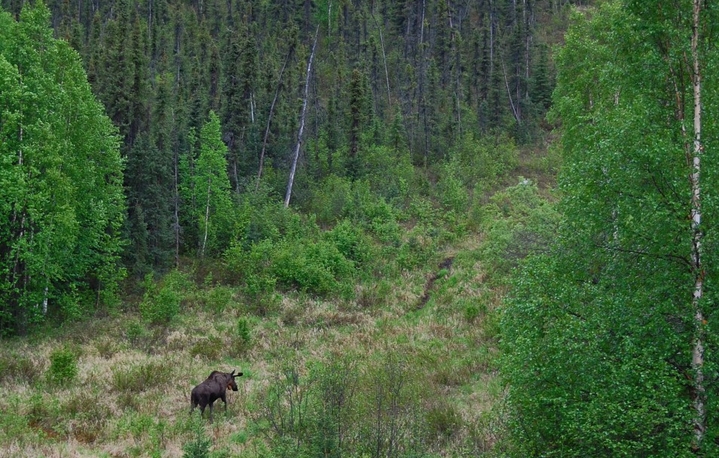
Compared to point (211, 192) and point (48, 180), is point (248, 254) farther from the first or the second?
point (48, 180)

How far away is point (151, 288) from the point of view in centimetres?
2433

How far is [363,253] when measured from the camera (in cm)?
3066

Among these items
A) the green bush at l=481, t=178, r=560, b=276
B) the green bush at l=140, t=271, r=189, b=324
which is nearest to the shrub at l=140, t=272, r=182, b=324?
the green bush at l=140, t=271, r=189, b=324

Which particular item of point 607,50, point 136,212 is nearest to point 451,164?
point 136,212

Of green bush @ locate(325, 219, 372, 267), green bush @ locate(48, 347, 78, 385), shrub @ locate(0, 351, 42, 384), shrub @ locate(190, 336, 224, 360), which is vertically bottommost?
shrub @ locate(190, 336, 224, 360)

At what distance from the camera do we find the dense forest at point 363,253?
895cm

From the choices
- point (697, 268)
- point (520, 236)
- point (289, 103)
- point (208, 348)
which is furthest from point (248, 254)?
point (697, 268)

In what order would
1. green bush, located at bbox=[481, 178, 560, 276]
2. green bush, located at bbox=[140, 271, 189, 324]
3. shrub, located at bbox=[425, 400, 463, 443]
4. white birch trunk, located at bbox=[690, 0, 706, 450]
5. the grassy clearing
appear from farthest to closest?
1. green bush, located at bbox=[140, 271, 189, 324]
2. green bush, located at bbox=[481, 178, 560, 276]
3. shrub, located at bbox=[425, 400, 463, 443]
4. the grassy clearing
5. white birch trunk, located at bbox=[690, 0, 706, 450]

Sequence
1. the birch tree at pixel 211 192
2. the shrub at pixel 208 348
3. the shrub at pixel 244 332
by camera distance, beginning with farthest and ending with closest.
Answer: the birch tree at pixel 211 192
the shrub at pixel 244 332
the shrub at pixel 208 348

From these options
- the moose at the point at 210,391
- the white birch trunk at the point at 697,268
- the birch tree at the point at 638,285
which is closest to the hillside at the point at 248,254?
the moose at the point at 210,391

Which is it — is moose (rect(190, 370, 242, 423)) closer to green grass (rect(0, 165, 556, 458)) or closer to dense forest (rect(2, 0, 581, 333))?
green grass (rect(0, 165, 556, 458))

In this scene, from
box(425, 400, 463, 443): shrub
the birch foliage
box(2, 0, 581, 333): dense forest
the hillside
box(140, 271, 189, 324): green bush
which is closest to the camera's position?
box(425, 400, 463, 443): shrub

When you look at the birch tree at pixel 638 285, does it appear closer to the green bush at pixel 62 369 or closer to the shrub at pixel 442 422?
the shrub at pixel 442 422

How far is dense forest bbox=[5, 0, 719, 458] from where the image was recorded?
8.95 metres
